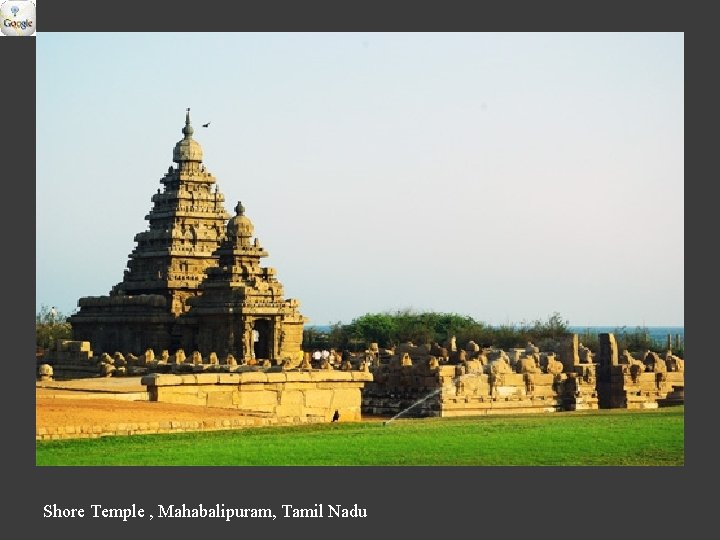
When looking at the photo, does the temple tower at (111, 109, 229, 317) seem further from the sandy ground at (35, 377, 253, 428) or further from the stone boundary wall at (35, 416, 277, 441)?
the stone boundary wall at (35, 416, 277, 441)

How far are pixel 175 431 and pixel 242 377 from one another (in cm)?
353

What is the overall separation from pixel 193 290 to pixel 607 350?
19121mm

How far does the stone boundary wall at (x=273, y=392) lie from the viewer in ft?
76.0

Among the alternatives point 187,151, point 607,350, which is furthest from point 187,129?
point 607,350

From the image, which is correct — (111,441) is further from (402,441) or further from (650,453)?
(650,453)

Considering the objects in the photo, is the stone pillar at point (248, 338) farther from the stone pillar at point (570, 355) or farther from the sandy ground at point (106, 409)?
the sandy ground at point (106, 409)

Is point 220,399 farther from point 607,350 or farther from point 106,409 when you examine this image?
point 607,350

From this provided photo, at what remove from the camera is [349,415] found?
2477 centimetres

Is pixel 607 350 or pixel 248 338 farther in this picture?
pixel 248 338

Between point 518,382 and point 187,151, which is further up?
point 187,151

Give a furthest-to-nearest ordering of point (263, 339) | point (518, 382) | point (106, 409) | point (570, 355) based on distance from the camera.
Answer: point (263, 339)
point (570, 355)
point (518, 382)
point (106, 409)

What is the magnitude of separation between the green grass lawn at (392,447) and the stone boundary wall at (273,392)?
2.09 metres

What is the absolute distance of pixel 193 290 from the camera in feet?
175

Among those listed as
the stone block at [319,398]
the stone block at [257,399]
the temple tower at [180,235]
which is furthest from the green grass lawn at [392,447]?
the temple tower at [180,235]
